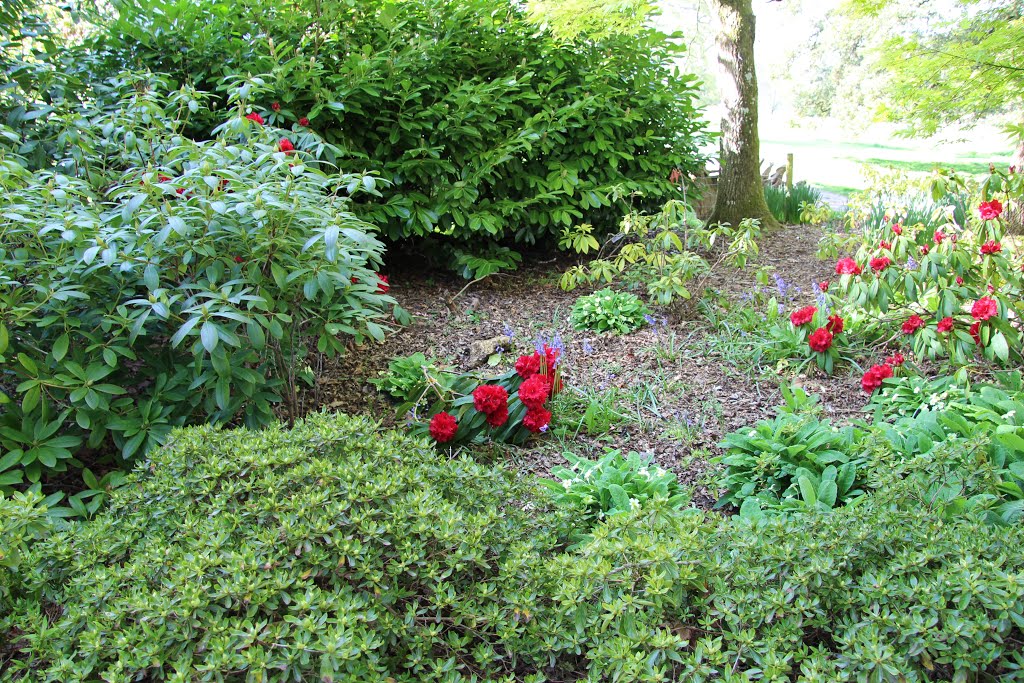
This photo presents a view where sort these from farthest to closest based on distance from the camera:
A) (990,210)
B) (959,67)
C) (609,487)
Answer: (959,67)
(990,210)
(609,487)

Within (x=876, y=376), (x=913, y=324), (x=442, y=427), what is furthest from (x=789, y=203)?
(x=442, y=427)

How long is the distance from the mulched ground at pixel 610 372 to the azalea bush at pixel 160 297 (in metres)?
0.66

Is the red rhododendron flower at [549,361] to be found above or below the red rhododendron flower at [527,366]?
below

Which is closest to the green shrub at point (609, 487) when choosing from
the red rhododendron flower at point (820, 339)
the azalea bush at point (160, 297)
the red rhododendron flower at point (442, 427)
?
the red rhododendron flower at point (442, 427)

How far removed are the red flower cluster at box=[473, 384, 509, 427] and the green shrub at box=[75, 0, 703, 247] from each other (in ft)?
6.22

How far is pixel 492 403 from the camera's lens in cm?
282

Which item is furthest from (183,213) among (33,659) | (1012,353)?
(1012,353)

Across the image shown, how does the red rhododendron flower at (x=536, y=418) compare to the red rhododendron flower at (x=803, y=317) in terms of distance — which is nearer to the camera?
the red rhododendron flower at (x=536, y=418)

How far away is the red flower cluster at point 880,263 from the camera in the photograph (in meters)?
3.29

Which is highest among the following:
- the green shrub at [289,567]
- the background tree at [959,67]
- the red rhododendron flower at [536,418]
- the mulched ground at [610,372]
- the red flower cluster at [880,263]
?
the background tree at [959,67]

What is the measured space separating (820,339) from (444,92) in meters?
3.05

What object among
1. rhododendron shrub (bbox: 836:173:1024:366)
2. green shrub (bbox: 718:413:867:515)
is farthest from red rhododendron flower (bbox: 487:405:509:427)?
rhododendron shrub (bbox: 836:173:1024:366)

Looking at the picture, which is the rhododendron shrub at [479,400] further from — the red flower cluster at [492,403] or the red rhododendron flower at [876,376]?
the red rhododendron flower at [876,376]

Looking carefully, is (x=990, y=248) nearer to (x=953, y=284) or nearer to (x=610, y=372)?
(x=953, y=284)
